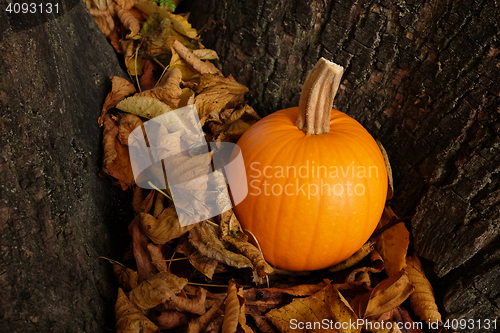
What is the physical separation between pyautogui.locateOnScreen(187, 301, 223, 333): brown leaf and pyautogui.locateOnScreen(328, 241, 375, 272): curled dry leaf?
63 centimetres

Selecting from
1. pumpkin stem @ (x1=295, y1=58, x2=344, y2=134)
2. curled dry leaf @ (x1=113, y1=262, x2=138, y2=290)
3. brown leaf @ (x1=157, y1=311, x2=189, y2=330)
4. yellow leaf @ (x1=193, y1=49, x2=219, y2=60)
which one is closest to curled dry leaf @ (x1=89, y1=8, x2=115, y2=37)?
yellow leaf @ (x1=193, y1=49, x2=219, y2=60)

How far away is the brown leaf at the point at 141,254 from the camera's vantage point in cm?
152

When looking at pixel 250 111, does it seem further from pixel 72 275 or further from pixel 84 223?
pixel 72 275

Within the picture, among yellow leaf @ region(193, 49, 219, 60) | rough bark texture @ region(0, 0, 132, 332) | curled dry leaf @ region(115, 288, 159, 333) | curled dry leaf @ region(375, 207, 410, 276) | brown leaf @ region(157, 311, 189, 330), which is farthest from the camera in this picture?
yellow leaf @ region(193, 49, 219, 60)

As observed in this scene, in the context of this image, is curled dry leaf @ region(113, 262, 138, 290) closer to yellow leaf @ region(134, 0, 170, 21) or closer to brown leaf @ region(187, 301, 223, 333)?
brown leaf @ region(187, 301, 223, 333)

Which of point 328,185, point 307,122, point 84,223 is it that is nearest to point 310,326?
point 328,185

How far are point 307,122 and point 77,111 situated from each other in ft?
3.30

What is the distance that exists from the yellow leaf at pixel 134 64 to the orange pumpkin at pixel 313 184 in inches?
31.9

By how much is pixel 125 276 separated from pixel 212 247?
1.27 ft

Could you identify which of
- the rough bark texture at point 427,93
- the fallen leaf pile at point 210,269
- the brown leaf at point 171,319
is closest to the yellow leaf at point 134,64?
the fallen leaf pile at point 210,269

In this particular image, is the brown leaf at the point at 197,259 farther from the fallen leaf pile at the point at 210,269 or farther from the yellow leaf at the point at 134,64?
the yellow leaf at the point at 134,64

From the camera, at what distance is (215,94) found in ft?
Result: 6.40

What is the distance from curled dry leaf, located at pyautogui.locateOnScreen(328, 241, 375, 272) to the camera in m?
1.71

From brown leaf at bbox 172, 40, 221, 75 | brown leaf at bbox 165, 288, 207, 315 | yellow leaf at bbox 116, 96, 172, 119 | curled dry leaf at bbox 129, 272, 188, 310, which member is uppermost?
brown leaf at bbox 172, 40, 221, 75
